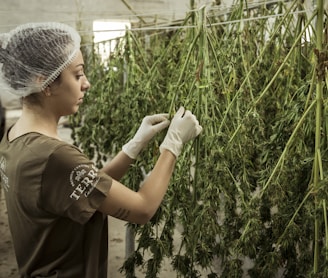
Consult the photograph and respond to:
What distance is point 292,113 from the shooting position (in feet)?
4.42

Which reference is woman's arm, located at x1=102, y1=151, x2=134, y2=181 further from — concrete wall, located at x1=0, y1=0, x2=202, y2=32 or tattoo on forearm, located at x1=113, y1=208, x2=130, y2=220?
concrete wall, located at x1=0, y1=0, x2=202, y2=32

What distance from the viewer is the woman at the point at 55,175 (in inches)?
45.0

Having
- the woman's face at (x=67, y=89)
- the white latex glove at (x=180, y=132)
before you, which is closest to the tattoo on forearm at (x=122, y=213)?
the white latex glove at (x=180, y=132)

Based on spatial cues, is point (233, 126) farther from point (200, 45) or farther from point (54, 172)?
point (54, 172)

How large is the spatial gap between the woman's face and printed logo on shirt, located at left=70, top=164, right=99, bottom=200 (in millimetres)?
236

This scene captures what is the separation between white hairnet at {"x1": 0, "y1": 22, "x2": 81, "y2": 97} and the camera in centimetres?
126

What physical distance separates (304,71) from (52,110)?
3.53ft

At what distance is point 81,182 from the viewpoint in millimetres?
1136

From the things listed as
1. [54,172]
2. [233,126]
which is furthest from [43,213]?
[233,126]

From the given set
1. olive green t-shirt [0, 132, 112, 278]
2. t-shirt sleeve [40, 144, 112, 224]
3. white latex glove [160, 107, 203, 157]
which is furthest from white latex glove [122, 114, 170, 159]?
t-shirt sleeve [40, 144, 112, 224]

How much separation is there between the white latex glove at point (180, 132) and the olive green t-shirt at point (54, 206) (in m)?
0.25

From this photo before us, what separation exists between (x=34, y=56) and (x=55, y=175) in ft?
1.28

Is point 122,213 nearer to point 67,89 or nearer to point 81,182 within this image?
point 81,182

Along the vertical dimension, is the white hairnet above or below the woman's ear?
above
